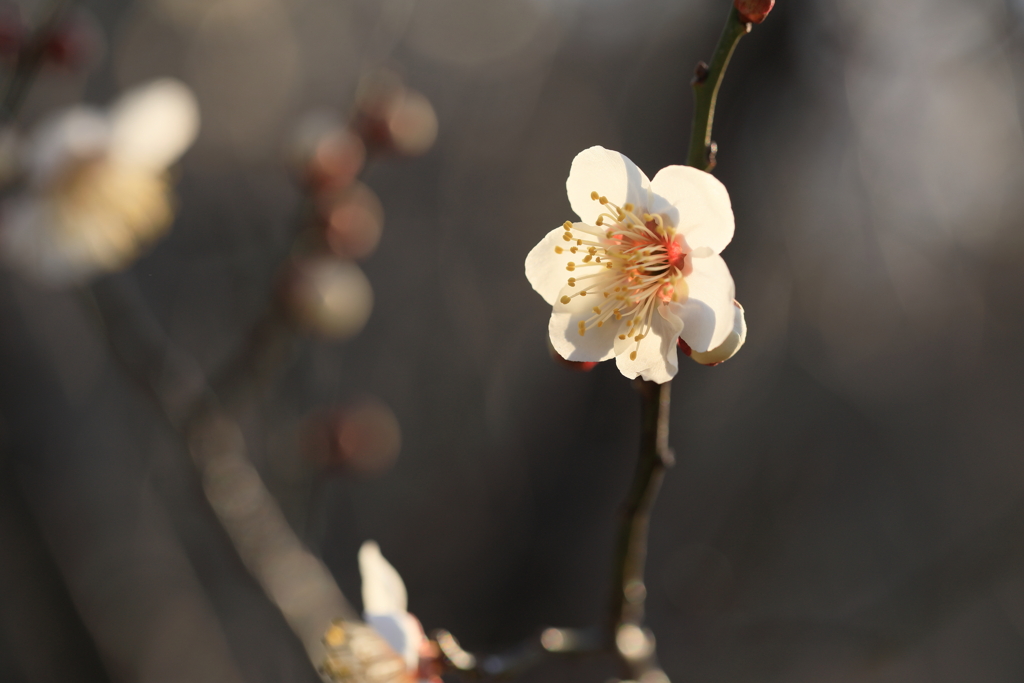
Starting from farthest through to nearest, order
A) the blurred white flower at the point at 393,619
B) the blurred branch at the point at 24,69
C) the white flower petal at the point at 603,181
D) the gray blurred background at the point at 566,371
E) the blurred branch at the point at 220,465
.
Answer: the gray blurred background at the point at 566,371 < the blurred branch at the point at 220,465 < the blurred branch at the point at 24,69 < the blurred white flower at the point at 393,619 < the white flower petal at the point at 603,181

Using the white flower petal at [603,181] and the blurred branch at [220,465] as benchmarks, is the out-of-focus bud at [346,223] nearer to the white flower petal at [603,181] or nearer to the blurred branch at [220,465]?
the blurred branch at [220,465]

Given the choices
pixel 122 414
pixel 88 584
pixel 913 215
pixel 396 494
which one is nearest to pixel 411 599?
pixel 396 494

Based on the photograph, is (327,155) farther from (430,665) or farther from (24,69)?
(430,665)

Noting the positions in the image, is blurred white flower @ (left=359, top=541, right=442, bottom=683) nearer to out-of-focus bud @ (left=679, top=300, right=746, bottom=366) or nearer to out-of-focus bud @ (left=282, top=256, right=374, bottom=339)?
out-of-focus bud @ (left=679, top=300, right=746, bottom=366)

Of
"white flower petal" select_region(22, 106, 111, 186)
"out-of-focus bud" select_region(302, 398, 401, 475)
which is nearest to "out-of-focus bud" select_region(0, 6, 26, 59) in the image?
"white flower petal" select_region(22, 106, 111, 186)

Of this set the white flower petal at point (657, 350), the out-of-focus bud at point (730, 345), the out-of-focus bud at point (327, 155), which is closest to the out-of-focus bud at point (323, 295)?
the out-of-focus bud at point (327, 155)

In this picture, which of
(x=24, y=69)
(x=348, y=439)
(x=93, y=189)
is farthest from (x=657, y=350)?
(x=93, y=189)
